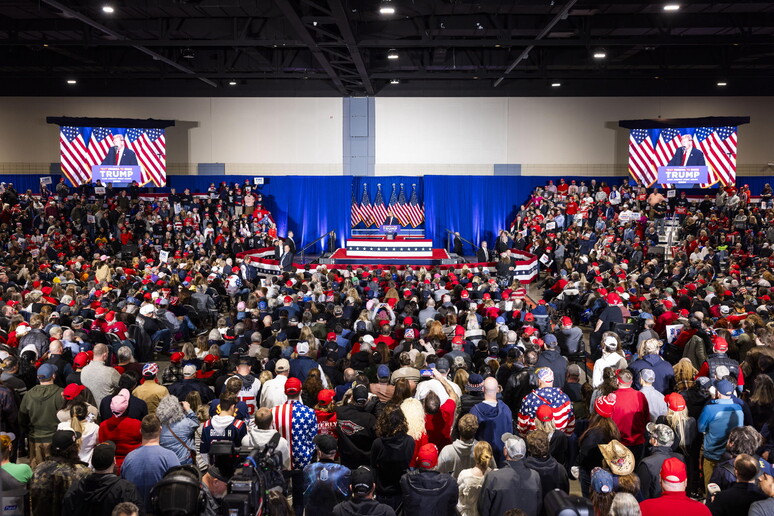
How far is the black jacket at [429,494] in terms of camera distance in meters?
4.27

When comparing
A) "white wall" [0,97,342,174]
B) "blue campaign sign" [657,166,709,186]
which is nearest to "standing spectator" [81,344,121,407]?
"white wall" [0,97,342,174]

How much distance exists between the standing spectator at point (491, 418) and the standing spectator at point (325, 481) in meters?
1.44

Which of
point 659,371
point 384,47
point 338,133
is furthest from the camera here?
point 338,133

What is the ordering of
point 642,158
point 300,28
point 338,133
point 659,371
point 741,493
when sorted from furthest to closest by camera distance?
point 338,133
point 642,158
point 300,28
point 659,371
point 741,493

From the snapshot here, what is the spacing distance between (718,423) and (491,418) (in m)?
1.95

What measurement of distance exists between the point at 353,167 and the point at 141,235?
8906 mm

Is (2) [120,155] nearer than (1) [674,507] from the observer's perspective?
No

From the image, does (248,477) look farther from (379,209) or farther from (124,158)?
(124,158)

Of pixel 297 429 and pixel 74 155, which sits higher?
pixel 74 155

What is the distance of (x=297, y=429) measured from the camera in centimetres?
539

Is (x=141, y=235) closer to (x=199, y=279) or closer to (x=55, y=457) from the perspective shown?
(x=199, y=279)

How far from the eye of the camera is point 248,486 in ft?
12.1

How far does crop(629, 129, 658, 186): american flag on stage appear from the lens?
24.1 meters

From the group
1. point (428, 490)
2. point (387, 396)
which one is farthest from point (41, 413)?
point (428, 490)
